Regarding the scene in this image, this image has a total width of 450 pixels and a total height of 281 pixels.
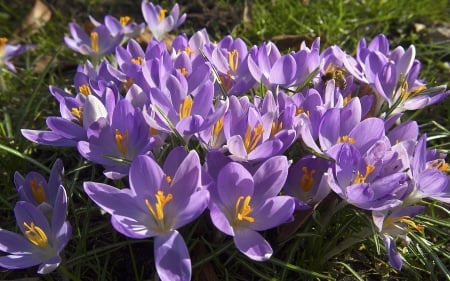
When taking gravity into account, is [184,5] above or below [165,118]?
below

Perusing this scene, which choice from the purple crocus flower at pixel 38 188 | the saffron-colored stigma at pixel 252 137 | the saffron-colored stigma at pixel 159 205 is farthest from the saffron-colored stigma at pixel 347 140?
the purple crocus flower at pixel 38 188

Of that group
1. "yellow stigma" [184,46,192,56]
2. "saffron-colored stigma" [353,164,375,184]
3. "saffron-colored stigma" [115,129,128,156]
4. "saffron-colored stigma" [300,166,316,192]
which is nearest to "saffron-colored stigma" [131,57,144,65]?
"yellow stigma" [184,46,192,56]

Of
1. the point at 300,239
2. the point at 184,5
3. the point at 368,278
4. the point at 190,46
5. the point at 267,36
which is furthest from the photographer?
the point at 184,5

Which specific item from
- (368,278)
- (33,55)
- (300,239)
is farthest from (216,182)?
(33,55)

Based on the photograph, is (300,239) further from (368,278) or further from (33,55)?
(33,55)

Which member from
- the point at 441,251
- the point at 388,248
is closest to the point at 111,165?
the point at 388,248

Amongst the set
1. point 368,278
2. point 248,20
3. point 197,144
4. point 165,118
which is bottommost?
point 368,278

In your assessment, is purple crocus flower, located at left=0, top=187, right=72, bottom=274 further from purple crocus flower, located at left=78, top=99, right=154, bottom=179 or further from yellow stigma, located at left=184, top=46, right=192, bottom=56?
yellow stigma, located at left=184, top=46, right=192, bottom=56

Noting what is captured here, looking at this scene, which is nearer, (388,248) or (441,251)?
(388,248)

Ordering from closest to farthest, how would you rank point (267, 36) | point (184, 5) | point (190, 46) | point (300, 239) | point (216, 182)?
1. point (216, 182)
2. point (300, 239)
3. point (190, 46)
4. point (267, 36)
5. point (184, 5)
